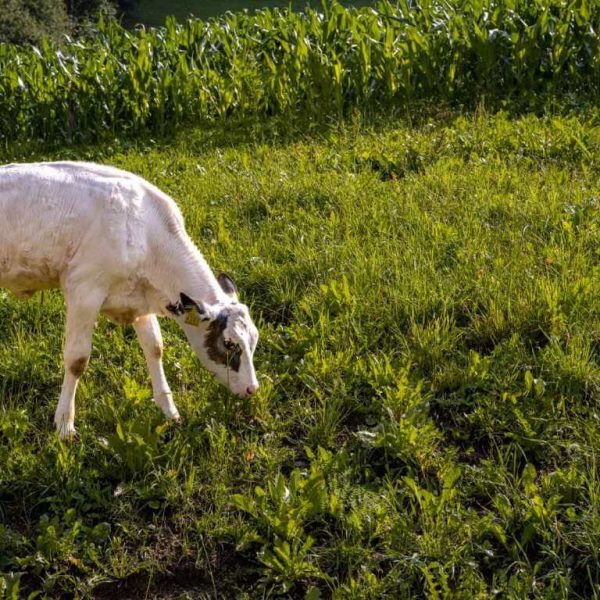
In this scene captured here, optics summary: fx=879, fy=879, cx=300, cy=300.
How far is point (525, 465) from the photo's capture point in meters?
5.41

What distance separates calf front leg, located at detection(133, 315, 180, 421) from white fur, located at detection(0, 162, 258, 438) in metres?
0.24

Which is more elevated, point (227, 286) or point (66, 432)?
point (227, 286)

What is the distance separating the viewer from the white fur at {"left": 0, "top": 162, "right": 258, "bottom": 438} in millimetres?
5508

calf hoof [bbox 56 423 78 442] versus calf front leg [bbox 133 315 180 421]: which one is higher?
calf front leg [bbox 133 315 180 421]

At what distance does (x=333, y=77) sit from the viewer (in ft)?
40.8

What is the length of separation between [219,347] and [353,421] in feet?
3.58

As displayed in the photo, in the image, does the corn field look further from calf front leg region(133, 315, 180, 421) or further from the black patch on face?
the black patch on face

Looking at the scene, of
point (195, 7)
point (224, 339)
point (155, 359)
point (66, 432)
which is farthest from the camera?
point (195, 7)

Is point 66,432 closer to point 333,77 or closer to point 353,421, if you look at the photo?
point 353,421

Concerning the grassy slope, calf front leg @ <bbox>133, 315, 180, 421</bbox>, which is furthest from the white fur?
the grassy slope

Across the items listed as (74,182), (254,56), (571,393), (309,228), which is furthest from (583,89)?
(74,182)

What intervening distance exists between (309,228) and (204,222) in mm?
1085

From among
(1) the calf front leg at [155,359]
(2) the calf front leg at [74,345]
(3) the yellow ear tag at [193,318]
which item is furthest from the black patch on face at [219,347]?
(2) the calf front leg at [74,345]

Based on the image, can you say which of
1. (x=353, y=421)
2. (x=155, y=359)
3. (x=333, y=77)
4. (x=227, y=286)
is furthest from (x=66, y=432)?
(x=333, y=77)
